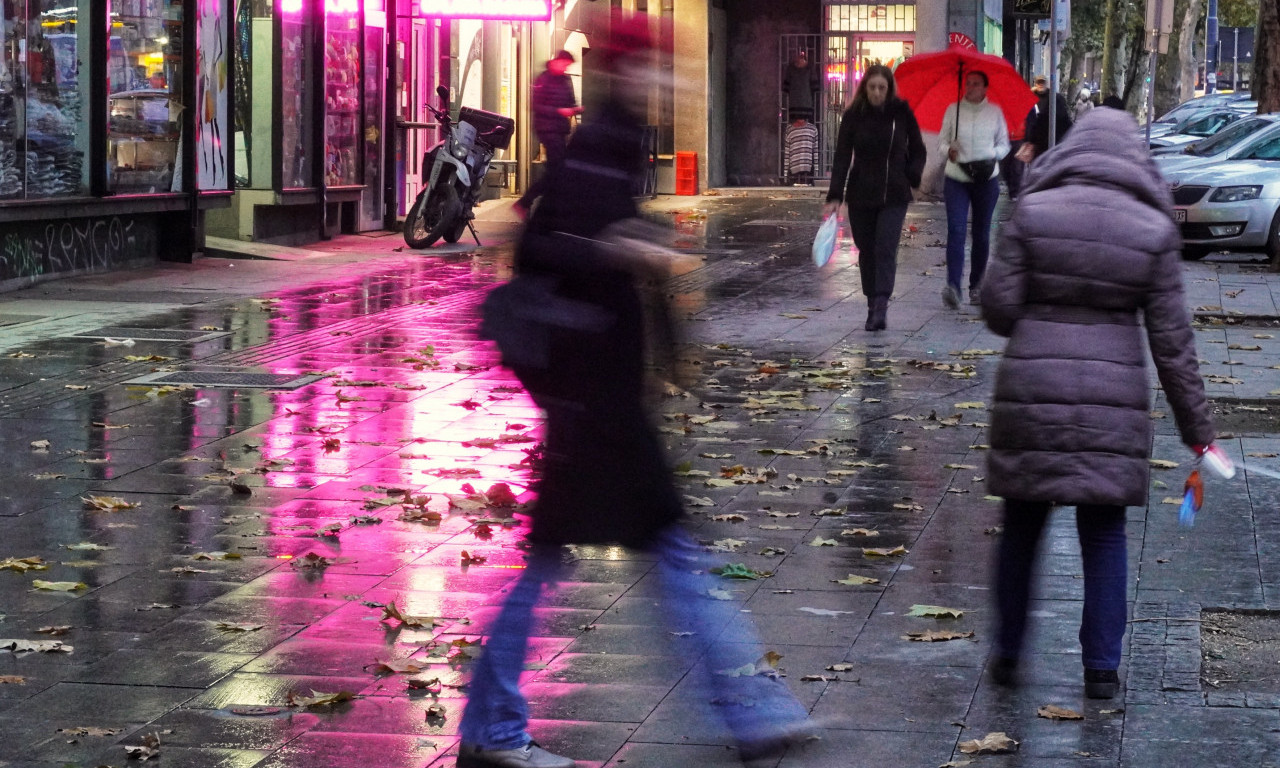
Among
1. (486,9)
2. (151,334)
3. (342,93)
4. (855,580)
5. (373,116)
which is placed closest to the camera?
(855,580)

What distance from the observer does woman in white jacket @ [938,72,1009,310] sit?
590 inches

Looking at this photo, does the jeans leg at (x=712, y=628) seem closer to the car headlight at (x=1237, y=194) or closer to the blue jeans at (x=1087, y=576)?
the blue jeans at (x=1087, y=576)

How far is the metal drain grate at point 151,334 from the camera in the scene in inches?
502

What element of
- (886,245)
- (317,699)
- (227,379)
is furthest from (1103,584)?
(886,245)

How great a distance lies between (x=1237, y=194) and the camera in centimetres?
2053

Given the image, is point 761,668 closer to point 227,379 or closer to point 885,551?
point 885,551

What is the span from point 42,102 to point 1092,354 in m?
12.6

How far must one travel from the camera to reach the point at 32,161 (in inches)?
615

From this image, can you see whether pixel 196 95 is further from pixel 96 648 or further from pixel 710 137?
pixel 710 137

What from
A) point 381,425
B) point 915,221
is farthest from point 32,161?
point 915,221

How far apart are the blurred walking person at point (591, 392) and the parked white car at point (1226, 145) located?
17983 mm

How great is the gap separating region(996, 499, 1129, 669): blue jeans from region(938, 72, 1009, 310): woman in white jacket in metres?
9.92

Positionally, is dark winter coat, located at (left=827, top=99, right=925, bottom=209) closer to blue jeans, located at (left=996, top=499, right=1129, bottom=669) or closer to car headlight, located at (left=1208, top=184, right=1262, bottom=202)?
car headlight, located at (left=1208, top=184, right=1262, bottom=202)

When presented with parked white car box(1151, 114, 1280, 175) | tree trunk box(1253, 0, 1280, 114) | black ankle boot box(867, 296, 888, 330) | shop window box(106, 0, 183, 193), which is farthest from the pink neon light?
tree trunk box(1253, 0, 1280, 114)
